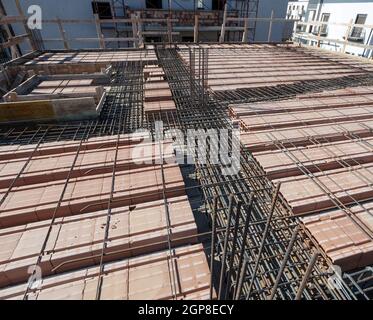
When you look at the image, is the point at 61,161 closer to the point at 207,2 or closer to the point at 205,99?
the point at 205,99

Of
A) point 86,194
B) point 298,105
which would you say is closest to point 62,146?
point 86,194

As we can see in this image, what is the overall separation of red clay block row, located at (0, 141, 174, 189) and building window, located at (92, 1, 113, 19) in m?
25.2

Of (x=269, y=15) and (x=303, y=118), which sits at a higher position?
(x=269, y=15)

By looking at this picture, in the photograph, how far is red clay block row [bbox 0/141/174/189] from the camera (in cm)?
543

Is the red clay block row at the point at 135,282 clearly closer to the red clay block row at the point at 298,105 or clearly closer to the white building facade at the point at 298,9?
the red clay block row at the point at 298,105

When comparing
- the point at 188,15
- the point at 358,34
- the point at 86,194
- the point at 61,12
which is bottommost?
the point at 86,194

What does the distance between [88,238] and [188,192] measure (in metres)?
2.29

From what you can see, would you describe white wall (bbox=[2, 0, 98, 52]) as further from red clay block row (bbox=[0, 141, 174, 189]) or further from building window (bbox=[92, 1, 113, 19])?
A: red clay block row (bbox=[0, 141, 174, 189])

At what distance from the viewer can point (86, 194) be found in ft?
15.9

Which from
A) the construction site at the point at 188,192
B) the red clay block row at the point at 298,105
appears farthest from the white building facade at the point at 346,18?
the construction site at the point at 188,192

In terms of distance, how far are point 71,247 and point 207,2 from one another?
31.6 meters

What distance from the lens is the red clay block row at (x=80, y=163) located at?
543cm

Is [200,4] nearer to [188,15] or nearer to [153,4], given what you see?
[188,15]

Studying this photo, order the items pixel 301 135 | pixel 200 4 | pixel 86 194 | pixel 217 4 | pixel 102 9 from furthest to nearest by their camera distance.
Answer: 1. pixel 217 4
2. pixel 200 4
3. pixel 102 9
4. pixel 301 135
5. pixel 86 194
